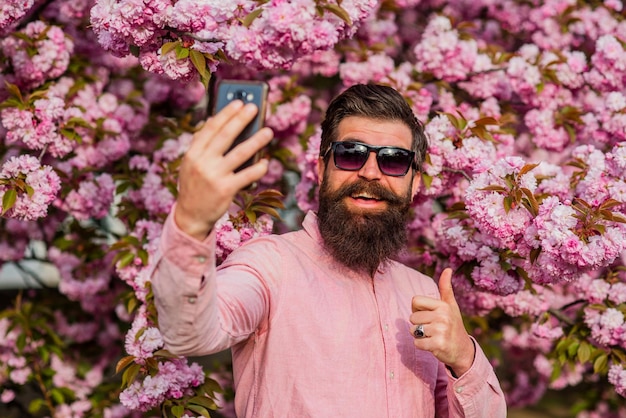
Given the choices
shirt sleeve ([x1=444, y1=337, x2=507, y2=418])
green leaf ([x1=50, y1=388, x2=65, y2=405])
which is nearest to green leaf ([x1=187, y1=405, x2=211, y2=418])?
shirt sleeve ([x1=444, y1=337, x2=507, y2=418])

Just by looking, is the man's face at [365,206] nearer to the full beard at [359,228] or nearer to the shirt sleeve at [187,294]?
the full beard at [359,228]

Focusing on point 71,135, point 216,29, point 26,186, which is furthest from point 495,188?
point 71,135

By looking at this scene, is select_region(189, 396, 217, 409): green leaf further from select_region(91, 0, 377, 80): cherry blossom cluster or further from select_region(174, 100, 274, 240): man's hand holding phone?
select_region(174, 100, 274, 240): man's hand holding phone

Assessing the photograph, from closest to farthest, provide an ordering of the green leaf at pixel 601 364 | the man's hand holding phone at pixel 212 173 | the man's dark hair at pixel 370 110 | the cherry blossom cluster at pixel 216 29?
the man's hand holding phone at pixel 212 173 < the man's dark hair at pixel 370 110 < the cherry blossom cluster at pixel 216 29 < the green leaf at pixel 601 364

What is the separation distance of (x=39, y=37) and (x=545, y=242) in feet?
9.28

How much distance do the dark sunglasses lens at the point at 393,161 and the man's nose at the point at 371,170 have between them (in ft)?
0.06

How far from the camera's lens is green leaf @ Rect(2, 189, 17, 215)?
3078 mm

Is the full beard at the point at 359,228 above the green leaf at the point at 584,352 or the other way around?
above

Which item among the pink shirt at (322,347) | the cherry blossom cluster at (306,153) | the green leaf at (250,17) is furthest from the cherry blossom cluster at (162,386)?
the green leaf at (250,17)

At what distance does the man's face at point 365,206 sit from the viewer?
8.24 ft

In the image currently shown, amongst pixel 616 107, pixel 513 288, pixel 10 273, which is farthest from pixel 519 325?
pixel 10 273

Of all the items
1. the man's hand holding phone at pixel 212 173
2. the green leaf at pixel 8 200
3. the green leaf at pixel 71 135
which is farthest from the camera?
the green leaf at pixel 71 135

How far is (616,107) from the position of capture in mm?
3902

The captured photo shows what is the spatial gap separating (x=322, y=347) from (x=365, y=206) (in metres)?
0.55
